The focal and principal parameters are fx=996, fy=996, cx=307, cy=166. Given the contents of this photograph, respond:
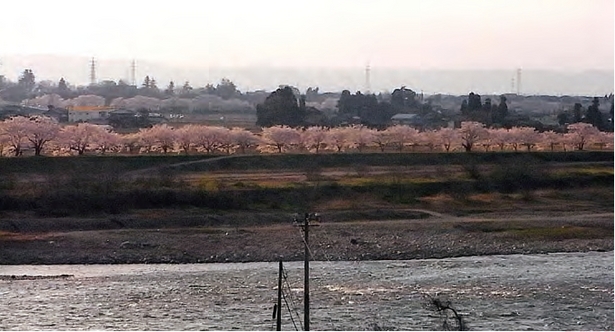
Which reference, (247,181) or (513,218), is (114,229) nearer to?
(247,181)

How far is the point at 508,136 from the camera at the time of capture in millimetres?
9461

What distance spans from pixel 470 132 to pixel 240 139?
7.33ft

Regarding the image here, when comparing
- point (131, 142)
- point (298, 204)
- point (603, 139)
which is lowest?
point (298, 204)

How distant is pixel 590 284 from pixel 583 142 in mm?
3572

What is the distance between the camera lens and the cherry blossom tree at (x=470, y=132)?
969 cm

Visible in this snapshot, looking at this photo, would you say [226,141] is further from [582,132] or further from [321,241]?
[582,132]

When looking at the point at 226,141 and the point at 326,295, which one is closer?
the point at 326,295


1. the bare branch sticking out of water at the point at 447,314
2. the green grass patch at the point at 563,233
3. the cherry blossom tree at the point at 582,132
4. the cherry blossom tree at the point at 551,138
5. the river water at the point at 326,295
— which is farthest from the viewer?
the cherry blossom tree at the point at 551,138

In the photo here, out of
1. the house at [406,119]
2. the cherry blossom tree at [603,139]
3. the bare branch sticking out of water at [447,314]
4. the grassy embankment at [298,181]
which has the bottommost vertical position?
the bare branch sticking out of water at [447,314]

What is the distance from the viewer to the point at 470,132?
9688mm

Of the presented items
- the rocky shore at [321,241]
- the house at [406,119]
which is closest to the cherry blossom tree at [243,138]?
the house at [406,119]

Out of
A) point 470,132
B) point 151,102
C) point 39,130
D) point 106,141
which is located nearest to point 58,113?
point 39,130

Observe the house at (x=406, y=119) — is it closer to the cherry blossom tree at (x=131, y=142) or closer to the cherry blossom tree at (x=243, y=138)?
the cherry blossom tree at (x=243, y=138)

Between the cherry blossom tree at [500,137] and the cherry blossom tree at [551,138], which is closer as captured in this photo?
the cherry blossom tree at [551,138]
